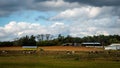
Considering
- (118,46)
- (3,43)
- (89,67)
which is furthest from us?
(3,43)

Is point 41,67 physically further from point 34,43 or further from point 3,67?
point 34,43

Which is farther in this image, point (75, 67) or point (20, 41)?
point (20, 41)

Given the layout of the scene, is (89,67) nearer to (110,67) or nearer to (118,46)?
(110,67)

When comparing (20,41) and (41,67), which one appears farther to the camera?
(20,41)

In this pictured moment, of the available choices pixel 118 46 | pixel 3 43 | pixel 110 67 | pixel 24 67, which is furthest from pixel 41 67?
pixel 3 43

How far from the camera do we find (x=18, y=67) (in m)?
49.2

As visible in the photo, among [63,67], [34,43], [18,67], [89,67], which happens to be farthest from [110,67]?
[34,43]

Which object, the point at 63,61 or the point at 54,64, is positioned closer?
the point at 54,64

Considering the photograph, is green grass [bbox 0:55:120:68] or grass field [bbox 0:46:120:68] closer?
green grass [bbox 0:55:120:68]

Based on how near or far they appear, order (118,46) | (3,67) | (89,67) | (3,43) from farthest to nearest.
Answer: (3,43), (118,46), (89,67), (3,67)

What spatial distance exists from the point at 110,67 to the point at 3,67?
18290 millimetres

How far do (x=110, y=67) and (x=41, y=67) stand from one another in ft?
39.5

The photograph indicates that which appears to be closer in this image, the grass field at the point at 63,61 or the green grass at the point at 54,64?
the green grass at the point at 54,64

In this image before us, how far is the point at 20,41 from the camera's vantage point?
523ft
